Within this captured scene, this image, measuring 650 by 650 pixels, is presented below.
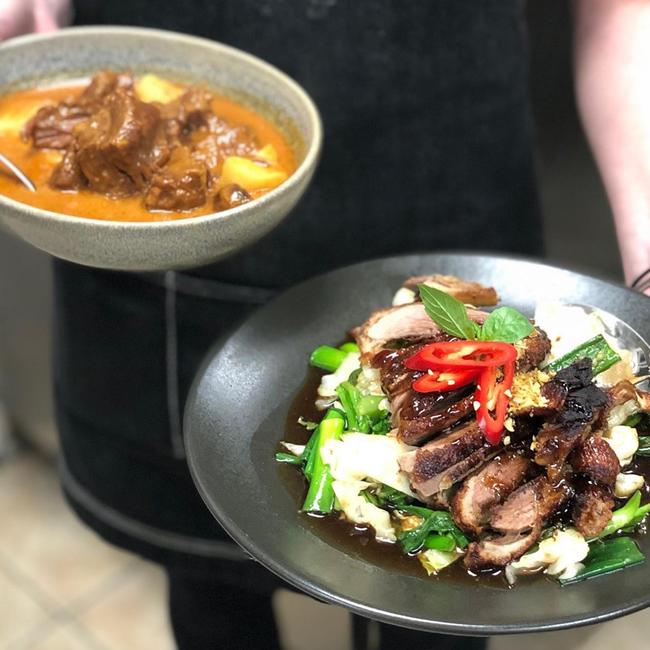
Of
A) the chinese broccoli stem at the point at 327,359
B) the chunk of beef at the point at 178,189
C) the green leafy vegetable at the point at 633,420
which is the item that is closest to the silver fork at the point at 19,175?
the chunk of beef at the point at 178,189

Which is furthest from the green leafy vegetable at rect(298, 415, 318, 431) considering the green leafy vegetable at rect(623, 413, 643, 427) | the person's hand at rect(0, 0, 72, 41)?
the person's hand at rect(0, 0, 72, 41)

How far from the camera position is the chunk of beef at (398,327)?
138cm

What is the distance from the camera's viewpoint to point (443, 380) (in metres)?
1.26

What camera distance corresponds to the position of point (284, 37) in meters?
1.87

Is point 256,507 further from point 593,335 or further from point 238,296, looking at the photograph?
point 238,296

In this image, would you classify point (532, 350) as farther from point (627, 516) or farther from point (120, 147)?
point (120, 147)

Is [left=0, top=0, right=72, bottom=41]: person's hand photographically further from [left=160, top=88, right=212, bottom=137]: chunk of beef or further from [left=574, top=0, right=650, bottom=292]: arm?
[left=574, top=0, right=650, bottom=292]: arm

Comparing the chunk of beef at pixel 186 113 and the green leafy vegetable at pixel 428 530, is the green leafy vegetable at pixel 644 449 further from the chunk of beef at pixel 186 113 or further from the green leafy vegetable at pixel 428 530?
the chunk of beef at pixel 186 113

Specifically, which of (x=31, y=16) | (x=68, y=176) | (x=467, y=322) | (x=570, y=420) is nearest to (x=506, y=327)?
(x=467, y=322)

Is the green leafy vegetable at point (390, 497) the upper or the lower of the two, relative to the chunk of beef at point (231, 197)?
lower

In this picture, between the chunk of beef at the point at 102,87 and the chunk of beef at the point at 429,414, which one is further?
the chunk of beef at the point at 102,87

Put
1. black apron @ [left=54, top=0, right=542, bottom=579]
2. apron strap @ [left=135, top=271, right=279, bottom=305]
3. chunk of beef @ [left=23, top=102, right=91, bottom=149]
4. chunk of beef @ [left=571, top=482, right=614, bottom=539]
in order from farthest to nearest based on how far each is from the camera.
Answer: apron strap @ [left=135, top=271, right=279, bottom=305], black apron @ [left=54, top=0, right=542, bottom=579], chunk of beef @ [left=23, top=102, right=91, bottom=149], chunk of beef @ [left=571, top=482, right=614, bottom=539]

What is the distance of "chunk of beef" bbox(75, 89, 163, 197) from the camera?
140 cm

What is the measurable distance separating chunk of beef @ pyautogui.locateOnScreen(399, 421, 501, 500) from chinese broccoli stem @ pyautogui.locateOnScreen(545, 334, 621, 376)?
0.19m
